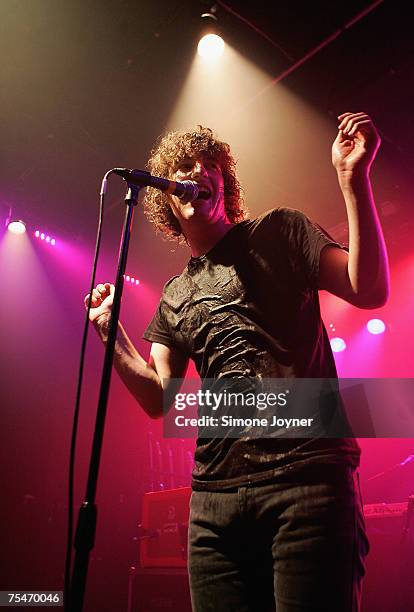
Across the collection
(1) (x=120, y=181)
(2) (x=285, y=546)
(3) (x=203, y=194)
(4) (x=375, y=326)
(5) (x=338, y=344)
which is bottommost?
(2) (x=285, y=546)

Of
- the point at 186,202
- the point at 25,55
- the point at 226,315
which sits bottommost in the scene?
the point at 226,315

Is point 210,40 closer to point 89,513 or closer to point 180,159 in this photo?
point 180,159

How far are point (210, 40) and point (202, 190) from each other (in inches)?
129

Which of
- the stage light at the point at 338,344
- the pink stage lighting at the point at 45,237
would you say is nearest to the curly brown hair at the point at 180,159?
the pink stage lighting at the point at 45,237

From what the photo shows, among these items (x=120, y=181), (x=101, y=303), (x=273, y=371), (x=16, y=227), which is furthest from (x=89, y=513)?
(x=16, y=227)

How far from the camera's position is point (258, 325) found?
5.06ft

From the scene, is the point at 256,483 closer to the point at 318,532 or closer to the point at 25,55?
the point at 318,532

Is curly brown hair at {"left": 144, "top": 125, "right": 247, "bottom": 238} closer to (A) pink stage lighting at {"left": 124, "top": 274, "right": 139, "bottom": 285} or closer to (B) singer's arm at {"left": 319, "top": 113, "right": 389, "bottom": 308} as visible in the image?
(B) singer's arm at {"left": 319, "top": 113, "right": 389, "bottom": 308}

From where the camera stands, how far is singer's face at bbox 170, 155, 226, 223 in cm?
198

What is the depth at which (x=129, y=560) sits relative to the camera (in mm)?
6488

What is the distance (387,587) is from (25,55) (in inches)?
222

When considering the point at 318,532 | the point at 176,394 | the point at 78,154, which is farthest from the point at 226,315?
the point at 78,154

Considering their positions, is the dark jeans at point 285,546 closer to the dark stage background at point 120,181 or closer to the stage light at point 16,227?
the dark stage background at point 120,181

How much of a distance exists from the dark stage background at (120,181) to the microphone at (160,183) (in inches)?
126
